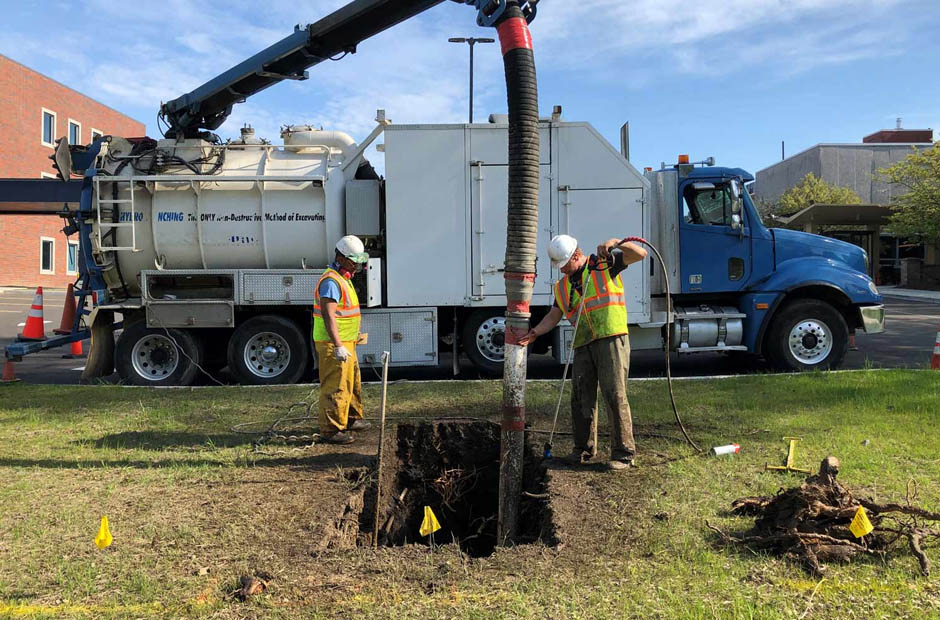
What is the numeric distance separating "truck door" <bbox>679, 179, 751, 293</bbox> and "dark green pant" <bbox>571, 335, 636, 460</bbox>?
16.3 feet

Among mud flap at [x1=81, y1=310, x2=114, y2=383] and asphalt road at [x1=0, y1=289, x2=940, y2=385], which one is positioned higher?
mud flap at [x1=81, y1=310, x2=114, y2=383]

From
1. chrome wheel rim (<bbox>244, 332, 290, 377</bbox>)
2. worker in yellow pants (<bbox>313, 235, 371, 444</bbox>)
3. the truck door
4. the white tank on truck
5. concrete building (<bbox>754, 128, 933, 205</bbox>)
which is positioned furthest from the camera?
concrete building (<bbox>754, 128, 933, 205</bbox>)

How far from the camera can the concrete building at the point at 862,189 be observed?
103 ft

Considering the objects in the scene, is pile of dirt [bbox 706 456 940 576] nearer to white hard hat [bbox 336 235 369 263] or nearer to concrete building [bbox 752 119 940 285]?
white hard hat [bbox 336 235 369 263]

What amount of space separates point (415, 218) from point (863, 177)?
168 ft

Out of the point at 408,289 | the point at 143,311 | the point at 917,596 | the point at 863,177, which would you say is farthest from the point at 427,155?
the point at 863,177

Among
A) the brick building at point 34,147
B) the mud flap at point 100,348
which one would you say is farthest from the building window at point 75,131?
the mud flap at point 100,348

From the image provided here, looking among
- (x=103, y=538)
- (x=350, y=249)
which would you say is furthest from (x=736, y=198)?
(x=103, y=538)

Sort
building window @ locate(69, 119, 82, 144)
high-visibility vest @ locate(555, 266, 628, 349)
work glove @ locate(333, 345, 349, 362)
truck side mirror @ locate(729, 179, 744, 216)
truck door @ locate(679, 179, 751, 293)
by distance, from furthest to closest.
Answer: building window @ locate(69, 119, 82, 144) → truck door @ locate(679, 179, 751, 293) → truck side mirror @ locate(729, 179, 744, 216) → work glove @ locate(333, 345, 349, 362) → high-visibility vest @ locate(555, 266, 628, 349)

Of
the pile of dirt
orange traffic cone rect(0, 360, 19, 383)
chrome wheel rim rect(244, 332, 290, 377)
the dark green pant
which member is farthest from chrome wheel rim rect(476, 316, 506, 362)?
orange traffic cone rect(0, 360, 19, 383)

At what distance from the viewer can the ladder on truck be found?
916 cm

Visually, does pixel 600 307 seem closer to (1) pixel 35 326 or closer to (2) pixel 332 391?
(2) pixel 332 391

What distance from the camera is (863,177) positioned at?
49.4 metres

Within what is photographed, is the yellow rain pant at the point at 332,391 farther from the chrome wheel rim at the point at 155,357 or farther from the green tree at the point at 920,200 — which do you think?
the green tree at the point at 920,200
